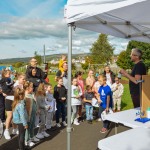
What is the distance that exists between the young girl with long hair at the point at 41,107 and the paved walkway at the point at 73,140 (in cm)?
19

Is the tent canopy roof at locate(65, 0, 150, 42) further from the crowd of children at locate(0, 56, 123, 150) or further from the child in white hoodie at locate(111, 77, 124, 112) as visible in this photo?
the child in white hoodie at locate(111, 77, 124, 112)

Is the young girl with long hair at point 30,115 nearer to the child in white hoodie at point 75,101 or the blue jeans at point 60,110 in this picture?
the blue jeans at point 60,110

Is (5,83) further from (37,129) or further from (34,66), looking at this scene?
(37,129)

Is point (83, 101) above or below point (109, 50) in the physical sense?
below

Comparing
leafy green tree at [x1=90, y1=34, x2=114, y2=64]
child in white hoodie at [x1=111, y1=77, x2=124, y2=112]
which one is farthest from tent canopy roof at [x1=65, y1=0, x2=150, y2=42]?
leafy green tree at [x1=90, y1=34, x2=114, y2=64]

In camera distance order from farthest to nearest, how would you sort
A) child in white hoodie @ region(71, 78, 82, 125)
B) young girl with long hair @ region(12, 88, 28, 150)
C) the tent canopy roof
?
child in white hoodie @ region(71, 78, 82, 125) < young girl with long hair @ region(12, 88, 28, 150) < the tent canopy roof

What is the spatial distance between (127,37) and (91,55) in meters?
48.4

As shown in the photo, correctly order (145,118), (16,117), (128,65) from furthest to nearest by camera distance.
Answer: (128,65) → (16,117) → (145,118)

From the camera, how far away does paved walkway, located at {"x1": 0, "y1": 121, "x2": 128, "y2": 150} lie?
474 centimetres

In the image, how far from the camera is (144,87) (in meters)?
3.13

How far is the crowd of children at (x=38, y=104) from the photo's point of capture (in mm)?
4344

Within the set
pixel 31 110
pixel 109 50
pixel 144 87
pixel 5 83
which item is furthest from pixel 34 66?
pixel 109 50

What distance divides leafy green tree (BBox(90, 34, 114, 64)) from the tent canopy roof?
150 feet

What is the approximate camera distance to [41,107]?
5.32 metres
